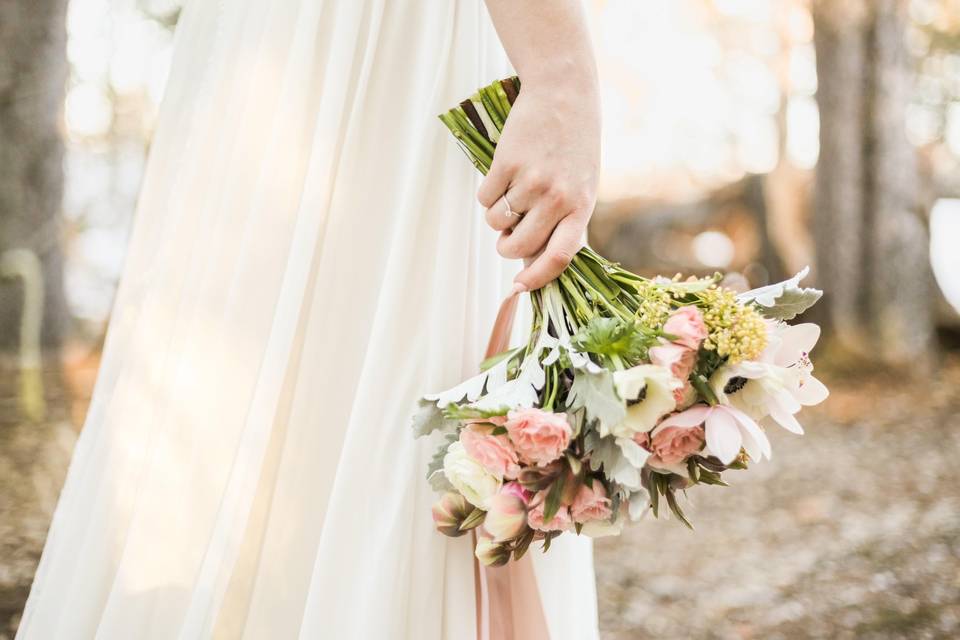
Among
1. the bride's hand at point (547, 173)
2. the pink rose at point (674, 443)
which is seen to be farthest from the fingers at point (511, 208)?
the pink rose at point (674, 443)

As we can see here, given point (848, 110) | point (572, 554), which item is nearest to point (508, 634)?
point (572, 554)

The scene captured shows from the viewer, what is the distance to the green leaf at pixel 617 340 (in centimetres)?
91

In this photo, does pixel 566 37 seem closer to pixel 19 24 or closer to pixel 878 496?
pixel 878 496

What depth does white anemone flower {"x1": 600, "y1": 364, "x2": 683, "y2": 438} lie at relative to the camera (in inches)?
33.2

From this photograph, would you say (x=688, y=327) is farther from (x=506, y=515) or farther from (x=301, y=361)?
(x=301, y=361)

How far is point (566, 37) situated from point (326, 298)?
51 cm

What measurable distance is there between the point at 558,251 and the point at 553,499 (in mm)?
329

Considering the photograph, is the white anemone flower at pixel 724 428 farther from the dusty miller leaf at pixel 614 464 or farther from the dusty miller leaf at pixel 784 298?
the dusty miller leaf at pixel 784 298

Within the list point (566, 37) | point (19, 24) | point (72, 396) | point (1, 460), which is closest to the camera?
point (566, 37)

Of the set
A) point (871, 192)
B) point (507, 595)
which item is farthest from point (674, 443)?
point (871, 192)

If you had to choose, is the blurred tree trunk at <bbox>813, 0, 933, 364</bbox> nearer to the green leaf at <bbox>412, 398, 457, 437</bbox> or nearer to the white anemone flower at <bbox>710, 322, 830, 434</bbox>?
the white anemone flower at <bbox>710, 322, 830, 434</bbox>

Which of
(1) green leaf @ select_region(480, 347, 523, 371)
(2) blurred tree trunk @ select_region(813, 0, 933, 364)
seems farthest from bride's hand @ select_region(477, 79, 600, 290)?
(2) blurred tree trunk @ select_region(813, 0, 933, 364)

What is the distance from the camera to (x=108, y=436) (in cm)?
117

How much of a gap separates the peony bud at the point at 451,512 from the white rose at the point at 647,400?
0.77 feet
